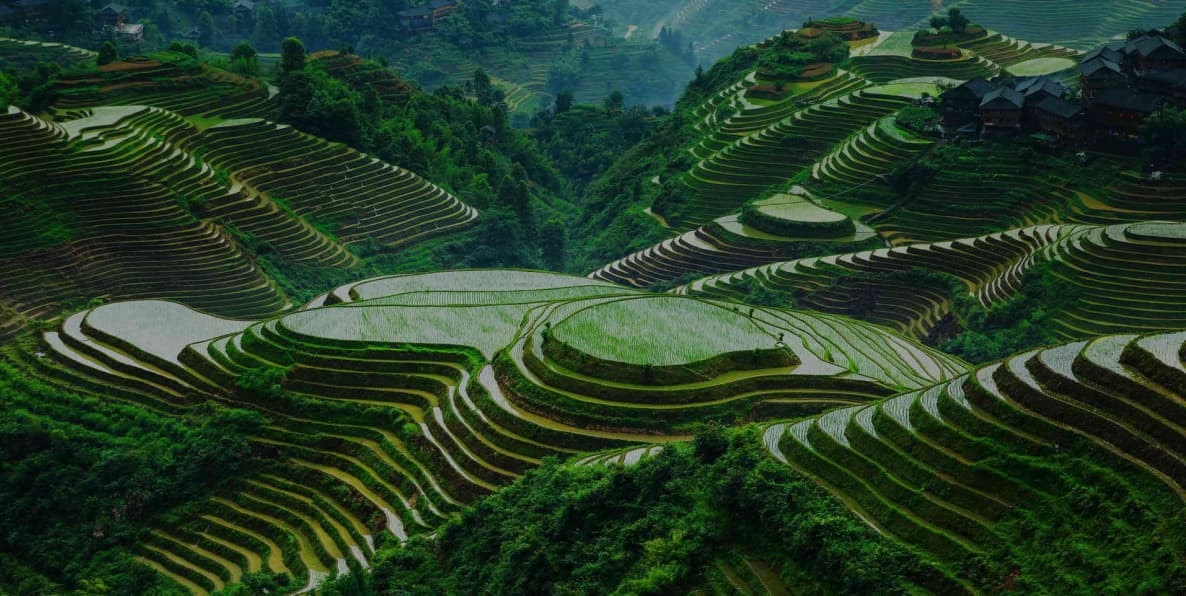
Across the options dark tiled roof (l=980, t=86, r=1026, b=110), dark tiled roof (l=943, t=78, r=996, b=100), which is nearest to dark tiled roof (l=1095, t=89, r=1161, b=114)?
Answer: dark tiled roof (l=980, t=86, r=1026, b=110)

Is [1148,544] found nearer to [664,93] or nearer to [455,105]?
[455,105]

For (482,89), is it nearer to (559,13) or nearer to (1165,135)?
(559,13)

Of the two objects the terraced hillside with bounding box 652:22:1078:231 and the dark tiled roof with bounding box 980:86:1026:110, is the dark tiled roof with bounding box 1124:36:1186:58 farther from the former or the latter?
the terraced hillside with bounding box 652:22:1078:231

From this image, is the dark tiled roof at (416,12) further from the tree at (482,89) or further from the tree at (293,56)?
the tree at (293,56)

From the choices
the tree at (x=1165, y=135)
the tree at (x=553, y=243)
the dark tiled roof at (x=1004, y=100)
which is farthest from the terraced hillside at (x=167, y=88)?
the tree at (x=1165, y=135)

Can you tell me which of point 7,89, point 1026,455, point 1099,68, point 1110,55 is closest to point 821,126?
point 1110,55

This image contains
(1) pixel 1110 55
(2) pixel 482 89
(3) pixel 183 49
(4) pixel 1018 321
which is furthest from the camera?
(2) pixel 482 89
